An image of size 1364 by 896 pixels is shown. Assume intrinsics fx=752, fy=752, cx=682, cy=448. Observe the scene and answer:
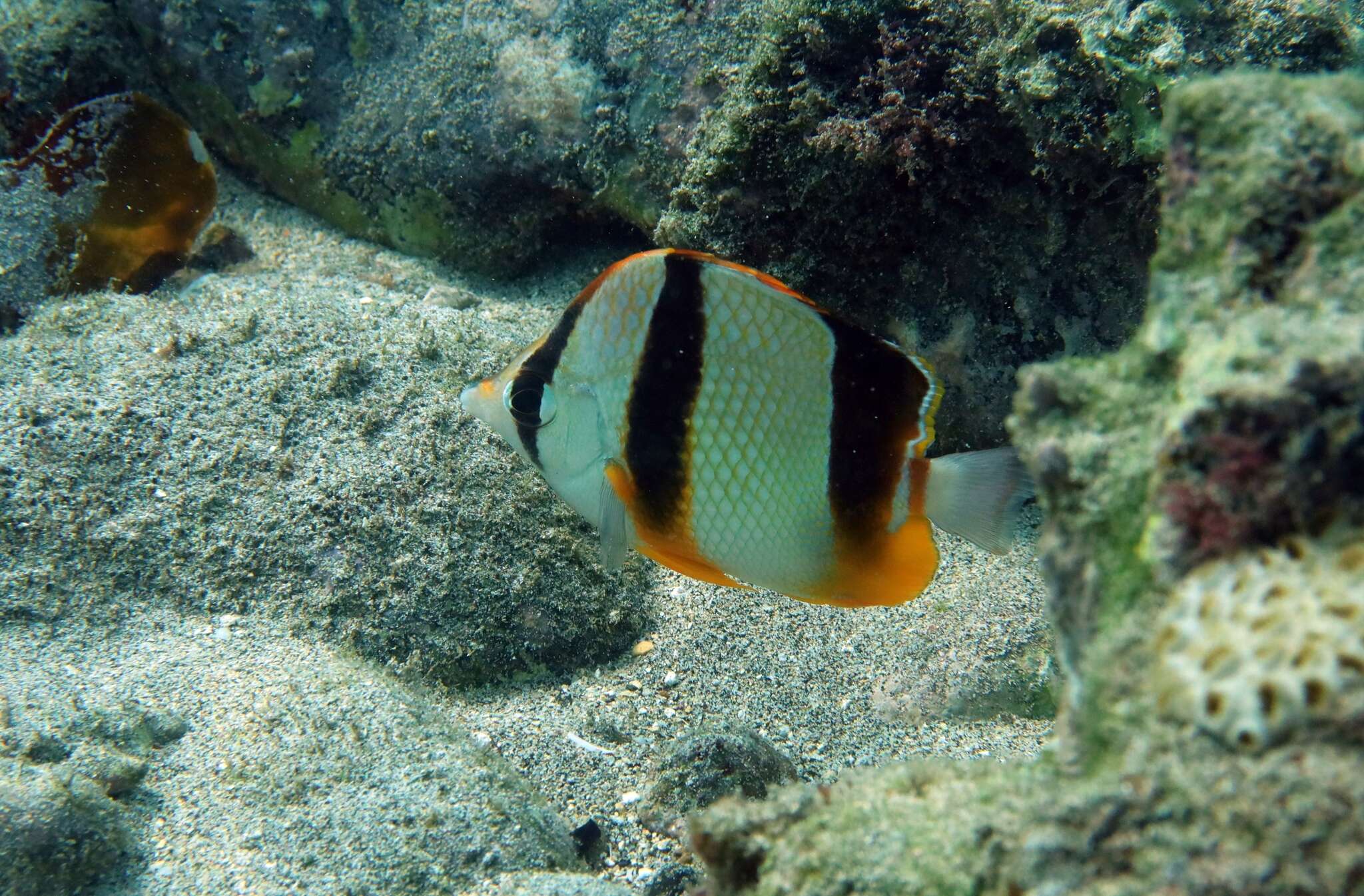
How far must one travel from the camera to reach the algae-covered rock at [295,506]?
272 cm

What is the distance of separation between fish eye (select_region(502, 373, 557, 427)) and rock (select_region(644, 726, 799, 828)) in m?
1.13

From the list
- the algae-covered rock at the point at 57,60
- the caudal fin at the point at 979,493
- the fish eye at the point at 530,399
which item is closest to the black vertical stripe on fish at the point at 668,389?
the fish eye at the point at 530,399

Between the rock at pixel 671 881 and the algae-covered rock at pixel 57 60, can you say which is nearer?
the rock at pixel 671 881

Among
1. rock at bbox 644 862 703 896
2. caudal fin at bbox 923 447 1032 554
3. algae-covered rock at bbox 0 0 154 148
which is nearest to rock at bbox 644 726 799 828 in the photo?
rock at bbox 644 862 703 896

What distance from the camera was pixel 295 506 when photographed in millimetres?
2785

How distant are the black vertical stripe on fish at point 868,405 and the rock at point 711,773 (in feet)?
3.28

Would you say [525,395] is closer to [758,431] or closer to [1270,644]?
[758,431]

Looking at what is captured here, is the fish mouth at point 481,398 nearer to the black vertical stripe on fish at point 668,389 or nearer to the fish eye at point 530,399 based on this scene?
the fish eye at point 530,399

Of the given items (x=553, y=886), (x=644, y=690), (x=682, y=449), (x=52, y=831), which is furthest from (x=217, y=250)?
(x=553, y=886)

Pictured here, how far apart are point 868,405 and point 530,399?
0.82 meters

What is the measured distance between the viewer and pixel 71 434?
287 centimetres

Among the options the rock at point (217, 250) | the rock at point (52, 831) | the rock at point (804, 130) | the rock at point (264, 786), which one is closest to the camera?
the rock at point (52, 831)

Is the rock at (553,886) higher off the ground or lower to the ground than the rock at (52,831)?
lower

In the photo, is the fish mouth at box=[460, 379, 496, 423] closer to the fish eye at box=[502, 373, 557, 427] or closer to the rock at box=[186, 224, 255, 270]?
the fish eye at box=[502, 373, 557, 427]
